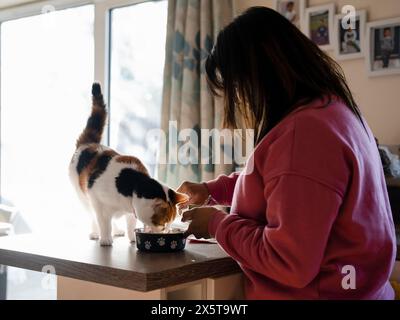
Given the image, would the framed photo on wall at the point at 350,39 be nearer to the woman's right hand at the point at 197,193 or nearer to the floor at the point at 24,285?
the woman's right hand at the point at 197,193

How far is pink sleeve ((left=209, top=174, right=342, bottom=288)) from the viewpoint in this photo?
2.55 ft

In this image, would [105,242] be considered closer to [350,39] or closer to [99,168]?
[99,168]

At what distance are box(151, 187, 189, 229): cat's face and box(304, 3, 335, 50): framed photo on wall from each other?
1.32 metres

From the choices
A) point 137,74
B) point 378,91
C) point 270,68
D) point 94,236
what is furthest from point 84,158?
point 137,74

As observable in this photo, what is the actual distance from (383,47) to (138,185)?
4.38 ft

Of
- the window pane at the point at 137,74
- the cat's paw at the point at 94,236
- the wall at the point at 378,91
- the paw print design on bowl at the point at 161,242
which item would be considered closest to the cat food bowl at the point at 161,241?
the paw print design on bowl at the point at 161,242

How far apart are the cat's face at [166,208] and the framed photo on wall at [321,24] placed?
132cm

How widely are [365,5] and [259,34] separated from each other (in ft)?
4.68

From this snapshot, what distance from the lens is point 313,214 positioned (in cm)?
78

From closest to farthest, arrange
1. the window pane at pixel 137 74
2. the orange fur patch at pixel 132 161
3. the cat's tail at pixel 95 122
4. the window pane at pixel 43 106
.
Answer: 1. the orange fur patch at pixel 132 161
2. the cat's tail at pixel 95 122
3. the window pane at pixel 137 74
4. the window pane at pixel 43 106

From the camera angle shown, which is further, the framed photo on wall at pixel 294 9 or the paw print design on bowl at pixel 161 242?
the framed photo on wall at pixel 294 9

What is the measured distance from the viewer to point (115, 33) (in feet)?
10.3

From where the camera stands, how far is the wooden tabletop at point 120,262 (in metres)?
0.88
